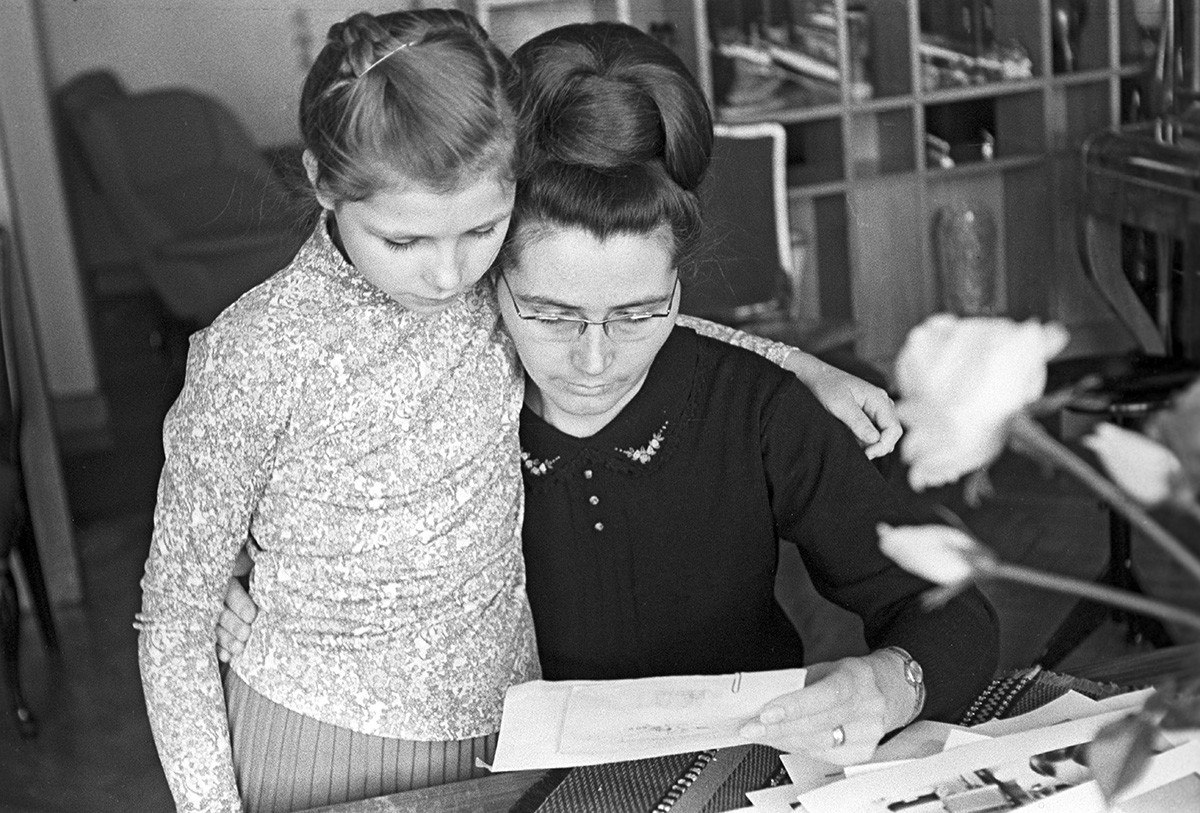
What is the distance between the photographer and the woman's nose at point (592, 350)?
1299 millimetres

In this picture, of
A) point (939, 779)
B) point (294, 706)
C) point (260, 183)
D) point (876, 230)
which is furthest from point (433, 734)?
point (876, 230)

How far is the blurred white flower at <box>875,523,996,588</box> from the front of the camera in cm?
66

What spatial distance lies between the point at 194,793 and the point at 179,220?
2.35 m

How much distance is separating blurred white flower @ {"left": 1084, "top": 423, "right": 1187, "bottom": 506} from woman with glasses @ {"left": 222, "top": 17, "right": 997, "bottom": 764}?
0.51 m

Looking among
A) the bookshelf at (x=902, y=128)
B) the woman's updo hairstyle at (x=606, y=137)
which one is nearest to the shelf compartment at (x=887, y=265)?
the bookshelf at (x=902, y=128)

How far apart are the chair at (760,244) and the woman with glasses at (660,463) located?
6.70 ft

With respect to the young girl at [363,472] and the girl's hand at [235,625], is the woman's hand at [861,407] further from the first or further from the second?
the girl's hand at [235,625]

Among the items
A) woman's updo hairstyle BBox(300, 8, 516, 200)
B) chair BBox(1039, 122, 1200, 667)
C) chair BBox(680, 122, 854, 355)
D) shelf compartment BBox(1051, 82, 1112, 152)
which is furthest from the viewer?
shelf compartment BBox(1051, 82, 1112, 152)

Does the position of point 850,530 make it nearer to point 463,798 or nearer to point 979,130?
point 463,798

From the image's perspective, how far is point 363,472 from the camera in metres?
1.30

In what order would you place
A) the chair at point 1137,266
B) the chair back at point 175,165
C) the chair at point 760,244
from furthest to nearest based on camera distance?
1. the chair at point 760,244
2. the chair back at point 175,165
3. the chair at point 1137,266

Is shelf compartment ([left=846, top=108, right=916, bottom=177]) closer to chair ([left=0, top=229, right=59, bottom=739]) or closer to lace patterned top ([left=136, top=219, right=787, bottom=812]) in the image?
chair ([left=0, top=229, right=59, bottom=739])

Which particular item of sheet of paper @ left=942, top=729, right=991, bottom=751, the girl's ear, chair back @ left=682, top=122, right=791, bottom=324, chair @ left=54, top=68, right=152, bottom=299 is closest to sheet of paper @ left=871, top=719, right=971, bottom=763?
sheet of paper @ left=942, top=729, right=991, bottom=751

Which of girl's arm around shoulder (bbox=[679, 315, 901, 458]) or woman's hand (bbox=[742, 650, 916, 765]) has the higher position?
girl's arm around shoulder (bbox=[679, 315, 901, 458])
